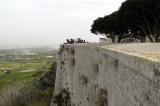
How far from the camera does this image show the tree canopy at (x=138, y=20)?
32.4 meters

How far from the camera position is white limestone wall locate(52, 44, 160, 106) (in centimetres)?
568

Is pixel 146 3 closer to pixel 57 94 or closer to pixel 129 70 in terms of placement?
pixel 57 94

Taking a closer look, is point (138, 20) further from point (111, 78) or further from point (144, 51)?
point (144, 51)

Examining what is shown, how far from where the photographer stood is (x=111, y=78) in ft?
27.9

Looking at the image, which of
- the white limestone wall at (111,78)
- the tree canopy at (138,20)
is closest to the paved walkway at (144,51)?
the white limestone wall at (111,78)

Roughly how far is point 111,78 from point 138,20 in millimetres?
25959

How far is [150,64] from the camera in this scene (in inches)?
216

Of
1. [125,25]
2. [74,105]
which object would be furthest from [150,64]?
[125,25]

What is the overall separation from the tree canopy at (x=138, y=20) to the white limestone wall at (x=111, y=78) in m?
16.0

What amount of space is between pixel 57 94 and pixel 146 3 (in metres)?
14.3

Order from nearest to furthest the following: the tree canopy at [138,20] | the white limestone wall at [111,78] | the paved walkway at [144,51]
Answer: the white limestone wall at [111,78] < the paved walkway at [144,51] < the tree canopy at [138,20]

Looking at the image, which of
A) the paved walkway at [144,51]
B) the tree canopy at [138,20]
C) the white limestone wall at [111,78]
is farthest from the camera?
the tree canopy at [138,20]

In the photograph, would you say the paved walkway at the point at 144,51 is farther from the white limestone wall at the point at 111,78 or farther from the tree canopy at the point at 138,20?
the tree canopy at the point at 138,20

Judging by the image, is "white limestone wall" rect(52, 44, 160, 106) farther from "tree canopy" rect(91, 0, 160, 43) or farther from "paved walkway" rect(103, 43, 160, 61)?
"tree canopy" rect(91, 0, 160, 43)
